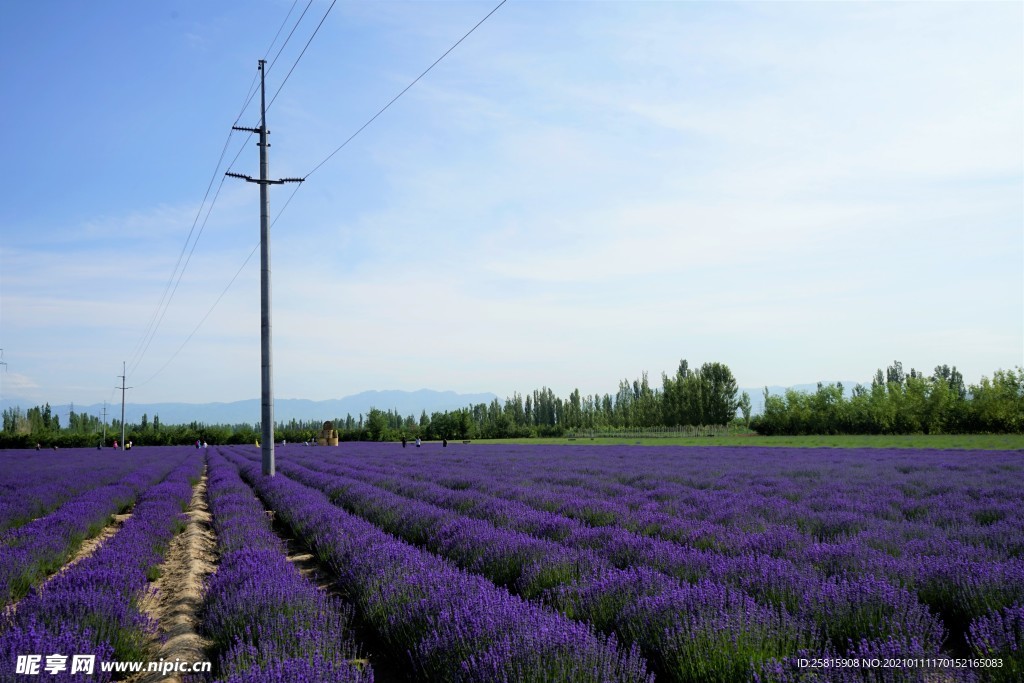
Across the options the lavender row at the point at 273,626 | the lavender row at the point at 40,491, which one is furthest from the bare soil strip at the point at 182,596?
the lavender row at the point at 40,491

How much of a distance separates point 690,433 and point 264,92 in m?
53.6

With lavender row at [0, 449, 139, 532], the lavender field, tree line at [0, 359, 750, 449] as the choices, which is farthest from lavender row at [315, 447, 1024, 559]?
tree line at [0, 359, 750, 449]

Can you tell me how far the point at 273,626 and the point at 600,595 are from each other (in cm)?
203

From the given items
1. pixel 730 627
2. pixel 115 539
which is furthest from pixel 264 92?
pixel 730 627

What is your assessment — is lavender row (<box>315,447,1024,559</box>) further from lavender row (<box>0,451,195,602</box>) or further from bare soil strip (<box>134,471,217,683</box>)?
lavender row (<box>0,451,195,602</box>)

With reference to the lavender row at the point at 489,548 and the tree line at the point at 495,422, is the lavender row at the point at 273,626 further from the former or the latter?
the tree line at the point at 495,422

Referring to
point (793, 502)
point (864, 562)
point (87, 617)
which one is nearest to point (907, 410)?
point (793, 502)

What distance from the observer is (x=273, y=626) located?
361 centimetres

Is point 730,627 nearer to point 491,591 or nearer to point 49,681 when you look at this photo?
point 491,591

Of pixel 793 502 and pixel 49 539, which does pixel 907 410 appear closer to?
pixel 793 502

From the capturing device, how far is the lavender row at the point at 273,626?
2.78 meters

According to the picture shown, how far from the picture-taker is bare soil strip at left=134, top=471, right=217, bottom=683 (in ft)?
13.3

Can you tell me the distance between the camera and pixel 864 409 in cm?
5162

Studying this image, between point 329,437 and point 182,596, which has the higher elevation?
point 182,596
